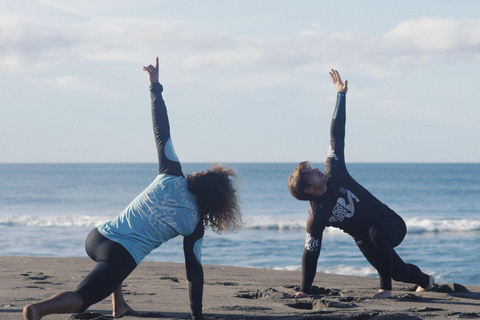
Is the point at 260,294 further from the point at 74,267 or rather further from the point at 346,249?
the point at 346,249

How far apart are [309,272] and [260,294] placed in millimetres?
552

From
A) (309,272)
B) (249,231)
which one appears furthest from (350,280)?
(249,231)

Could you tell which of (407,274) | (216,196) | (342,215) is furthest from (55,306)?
(407,274)

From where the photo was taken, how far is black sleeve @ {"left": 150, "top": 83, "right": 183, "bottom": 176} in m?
3.83

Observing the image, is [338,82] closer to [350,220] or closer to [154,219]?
[350,220]

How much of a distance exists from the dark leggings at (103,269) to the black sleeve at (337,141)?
245cm

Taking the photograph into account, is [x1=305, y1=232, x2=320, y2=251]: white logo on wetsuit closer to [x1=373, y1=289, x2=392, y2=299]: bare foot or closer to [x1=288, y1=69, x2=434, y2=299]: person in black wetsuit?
[x1=288, y1=69, x2=434, y2=299]: person in black wetsuit

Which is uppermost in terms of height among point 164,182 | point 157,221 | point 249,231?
point 164,182

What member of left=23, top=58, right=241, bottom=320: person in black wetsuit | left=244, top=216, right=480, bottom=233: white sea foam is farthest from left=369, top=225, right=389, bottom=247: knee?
left=244, top=216, right=480, bottom=233: white sea foam

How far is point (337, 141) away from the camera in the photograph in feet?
17.3

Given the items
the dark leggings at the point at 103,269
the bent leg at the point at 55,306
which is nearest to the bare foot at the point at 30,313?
the bent leg at the point at 55,306

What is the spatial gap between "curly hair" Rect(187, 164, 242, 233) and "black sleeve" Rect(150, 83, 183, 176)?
147 mm

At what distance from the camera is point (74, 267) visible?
7691 mm

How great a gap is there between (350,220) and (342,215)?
0.35ft
